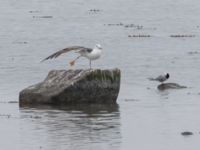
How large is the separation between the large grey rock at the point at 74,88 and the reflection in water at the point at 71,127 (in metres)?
0.33

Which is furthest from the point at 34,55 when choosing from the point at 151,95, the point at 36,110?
the point at 36,110

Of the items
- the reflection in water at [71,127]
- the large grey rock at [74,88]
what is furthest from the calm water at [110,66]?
the large grey rock at [74,88]

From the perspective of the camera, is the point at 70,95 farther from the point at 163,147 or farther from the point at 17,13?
the point at 17,13

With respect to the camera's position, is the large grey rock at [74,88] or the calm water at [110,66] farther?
the large grey rock at [74,88]

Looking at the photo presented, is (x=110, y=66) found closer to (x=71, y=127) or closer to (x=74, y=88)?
(x=74, y=88)

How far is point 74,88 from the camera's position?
25109mm

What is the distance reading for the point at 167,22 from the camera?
171 feet

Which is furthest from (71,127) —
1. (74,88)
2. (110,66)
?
(110,66)

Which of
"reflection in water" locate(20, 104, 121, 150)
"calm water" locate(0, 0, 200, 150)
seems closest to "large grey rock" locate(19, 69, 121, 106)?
"reflection in water" locate(20, 104, 121, 150)

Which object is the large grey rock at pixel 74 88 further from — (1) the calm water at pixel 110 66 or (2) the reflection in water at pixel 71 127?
(1) the calm water at pixel 110 66

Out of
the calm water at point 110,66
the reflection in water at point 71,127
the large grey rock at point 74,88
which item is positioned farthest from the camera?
the large grey rock at point 74,88

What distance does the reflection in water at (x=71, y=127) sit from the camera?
754 inches

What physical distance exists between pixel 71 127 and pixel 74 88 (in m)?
3.80

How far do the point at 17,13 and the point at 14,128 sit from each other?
1437 inches
